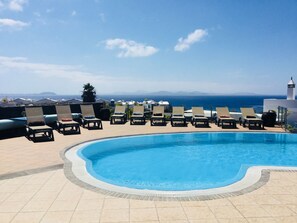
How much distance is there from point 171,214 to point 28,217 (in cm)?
212

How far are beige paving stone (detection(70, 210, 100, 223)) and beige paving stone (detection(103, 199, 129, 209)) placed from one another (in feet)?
0.90

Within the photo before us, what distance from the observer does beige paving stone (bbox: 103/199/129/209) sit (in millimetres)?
4254

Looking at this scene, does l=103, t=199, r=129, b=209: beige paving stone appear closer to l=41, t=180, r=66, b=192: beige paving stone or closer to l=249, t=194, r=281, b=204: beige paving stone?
l=41, t=180, r=66, b=192: beige paving stone

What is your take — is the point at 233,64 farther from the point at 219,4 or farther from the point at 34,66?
the point at 34,66

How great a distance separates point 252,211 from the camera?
4.05 m

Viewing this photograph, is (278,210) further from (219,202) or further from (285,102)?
(285,102)

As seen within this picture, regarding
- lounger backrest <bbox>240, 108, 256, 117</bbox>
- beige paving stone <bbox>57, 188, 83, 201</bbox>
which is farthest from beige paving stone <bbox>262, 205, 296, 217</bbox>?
lounger backrest <bbox>240, 108, 256, 117</bbox>

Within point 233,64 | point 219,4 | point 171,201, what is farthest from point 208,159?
point 233,64

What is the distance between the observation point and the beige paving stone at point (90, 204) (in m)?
4.18

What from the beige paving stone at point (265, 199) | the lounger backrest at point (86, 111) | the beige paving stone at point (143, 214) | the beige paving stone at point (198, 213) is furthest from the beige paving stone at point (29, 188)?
the lounger backrest at point (86, 111)

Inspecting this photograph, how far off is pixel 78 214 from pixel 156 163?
4.90m

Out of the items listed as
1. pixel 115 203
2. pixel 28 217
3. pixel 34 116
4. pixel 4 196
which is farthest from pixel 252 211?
pixel 34 116

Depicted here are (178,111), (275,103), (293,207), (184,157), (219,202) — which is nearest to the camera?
(293,207)

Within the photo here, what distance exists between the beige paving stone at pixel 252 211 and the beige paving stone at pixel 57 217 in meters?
2.62
